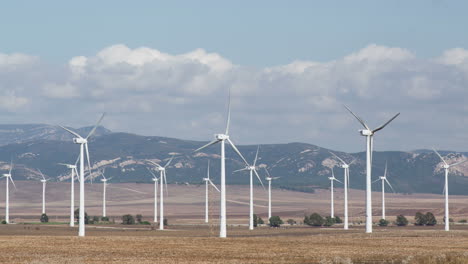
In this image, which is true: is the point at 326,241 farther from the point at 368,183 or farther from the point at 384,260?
the point at 384,260

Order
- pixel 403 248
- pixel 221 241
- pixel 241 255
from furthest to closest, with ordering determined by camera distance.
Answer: pixel 221 241 → pixel 403 248 → pixel 241 255

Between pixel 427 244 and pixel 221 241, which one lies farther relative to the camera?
pixel 221 241

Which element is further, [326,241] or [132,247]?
[326,241]

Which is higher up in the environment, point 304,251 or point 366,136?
point 366,136

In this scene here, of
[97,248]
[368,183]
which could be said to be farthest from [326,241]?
[97,248]

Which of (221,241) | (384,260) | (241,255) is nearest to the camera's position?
(384,260)

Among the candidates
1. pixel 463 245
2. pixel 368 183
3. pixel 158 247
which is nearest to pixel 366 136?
pixel 368 183

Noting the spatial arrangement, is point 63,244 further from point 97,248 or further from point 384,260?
point 384,260

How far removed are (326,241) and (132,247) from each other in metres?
24.0

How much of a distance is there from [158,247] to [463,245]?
96.1 feet

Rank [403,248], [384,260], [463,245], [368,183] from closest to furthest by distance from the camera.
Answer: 1. [384,260]
2. [403,248]
3. [463,245]
4. [368,183]

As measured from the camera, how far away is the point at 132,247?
9138cm

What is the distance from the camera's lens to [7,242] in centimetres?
9806

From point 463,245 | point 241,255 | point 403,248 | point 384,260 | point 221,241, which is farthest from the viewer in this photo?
point 221,241
